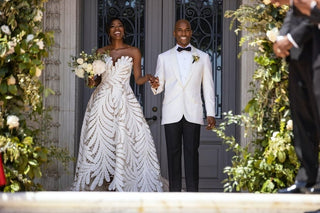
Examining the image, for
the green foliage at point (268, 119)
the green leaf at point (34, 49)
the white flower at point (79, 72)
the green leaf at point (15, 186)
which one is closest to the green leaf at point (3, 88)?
the green leaf at point (34, 49)

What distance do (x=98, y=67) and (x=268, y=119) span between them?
1997mm

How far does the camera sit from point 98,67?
7.99 meters

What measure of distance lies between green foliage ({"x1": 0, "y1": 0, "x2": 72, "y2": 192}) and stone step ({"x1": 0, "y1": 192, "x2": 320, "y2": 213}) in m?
1.76

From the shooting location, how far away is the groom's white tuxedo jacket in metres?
7.93

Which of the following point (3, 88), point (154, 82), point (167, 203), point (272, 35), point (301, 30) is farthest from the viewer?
point (154, 82)

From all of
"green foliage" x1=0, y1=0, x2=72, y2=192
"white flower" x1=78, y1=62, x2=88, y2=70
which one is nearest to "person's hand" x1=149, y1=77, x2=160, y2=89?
"white flower" x1=78, y1=62, x2=88, y2=70

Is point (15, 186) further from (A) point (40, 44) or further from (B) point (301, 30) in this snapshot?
(B) point (301, 30)

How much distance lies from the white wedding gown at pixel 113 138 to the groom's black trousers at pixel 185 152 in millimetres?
519

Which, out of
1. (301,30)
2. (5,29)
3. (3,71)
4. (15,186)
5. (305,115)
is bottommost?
(15,186)

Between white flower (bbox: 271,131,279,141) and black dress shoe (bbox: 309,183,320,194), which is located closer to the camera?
black dress shoe (bbox: 309,183,320,194)

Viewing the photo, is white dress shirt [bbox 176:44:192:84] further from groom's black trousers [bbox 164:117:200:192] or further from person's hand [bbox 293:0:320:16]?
person's hand [bbox 293:0:320:16]

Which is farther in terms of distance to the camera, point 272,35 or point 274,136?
point 274,136

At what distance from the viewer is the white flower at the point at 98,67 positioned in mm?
7984

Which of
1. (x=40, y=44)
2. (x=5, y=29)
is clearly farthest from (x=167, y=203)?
(x=5, y=29)
